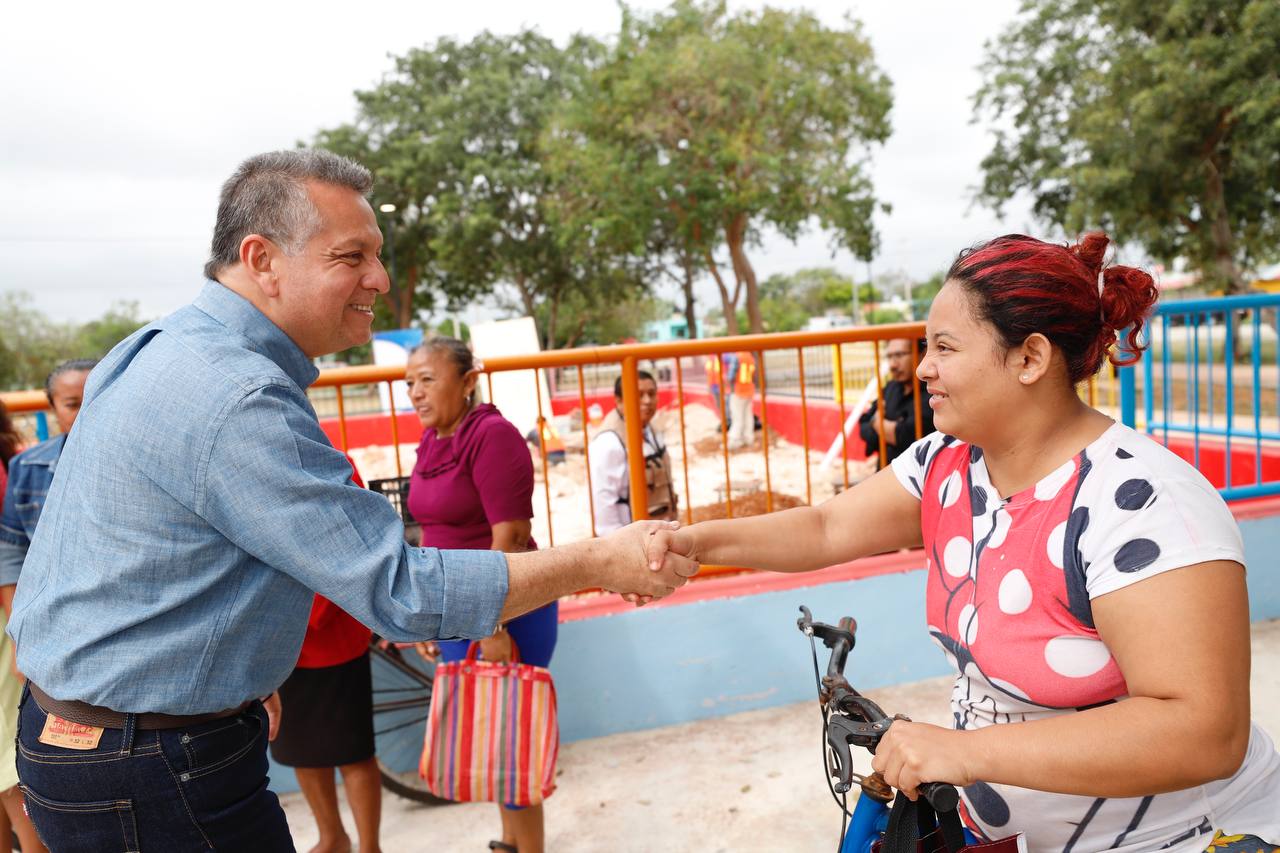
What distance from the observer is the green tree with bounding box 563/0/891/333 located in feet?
65.5

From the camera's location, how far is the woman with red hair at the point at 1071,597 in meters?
1.30

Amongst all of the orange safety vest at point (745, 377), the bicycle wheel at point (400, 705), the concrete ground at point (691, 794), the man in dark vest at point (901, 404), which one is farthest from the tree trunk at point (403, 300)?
the concrete ground at point (691, 794)

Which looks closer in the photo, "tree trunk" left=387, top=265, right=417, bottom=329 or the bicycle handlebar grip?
the bicycle handlebar grip

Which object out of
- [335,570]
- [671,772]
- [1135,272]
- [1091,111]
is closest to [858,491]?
[1135,272]

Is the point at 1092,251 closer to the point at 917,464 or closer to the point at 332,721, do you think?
the point at 917,464

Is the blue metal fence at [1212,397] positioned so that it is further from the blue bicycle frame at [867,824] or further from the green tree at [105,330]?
the green tree at [105,330]

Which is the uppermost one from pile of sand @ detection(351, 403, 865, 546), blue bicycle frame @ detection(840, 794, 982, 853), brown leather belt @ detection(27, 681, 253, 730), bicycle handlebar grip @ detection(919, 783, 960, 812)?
brown leather belt @ detection(27, 681, 253, 730)

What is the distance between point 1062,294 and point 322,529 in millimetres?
1348

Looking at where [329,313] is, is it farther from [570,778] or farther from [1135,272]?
Answer: [570,778]

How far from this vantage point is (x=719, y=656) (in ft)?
13.2

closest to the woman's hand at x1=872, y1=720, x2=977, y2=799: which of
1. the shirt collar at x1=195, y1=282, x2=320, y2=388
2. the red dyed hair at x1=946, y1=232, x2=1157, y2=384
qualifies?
the red dyed hair at x1=946, y1=232, x2=1157, y2=384

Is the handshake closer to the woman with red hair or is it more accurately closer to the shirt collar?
the woman with red hair

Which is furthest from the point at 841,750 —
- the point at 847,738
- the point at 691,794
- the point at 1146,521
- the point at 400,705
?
the point at 400,705

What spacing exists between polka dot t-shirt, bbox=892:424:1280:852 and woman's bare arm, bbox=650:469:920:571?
0.33 meters
